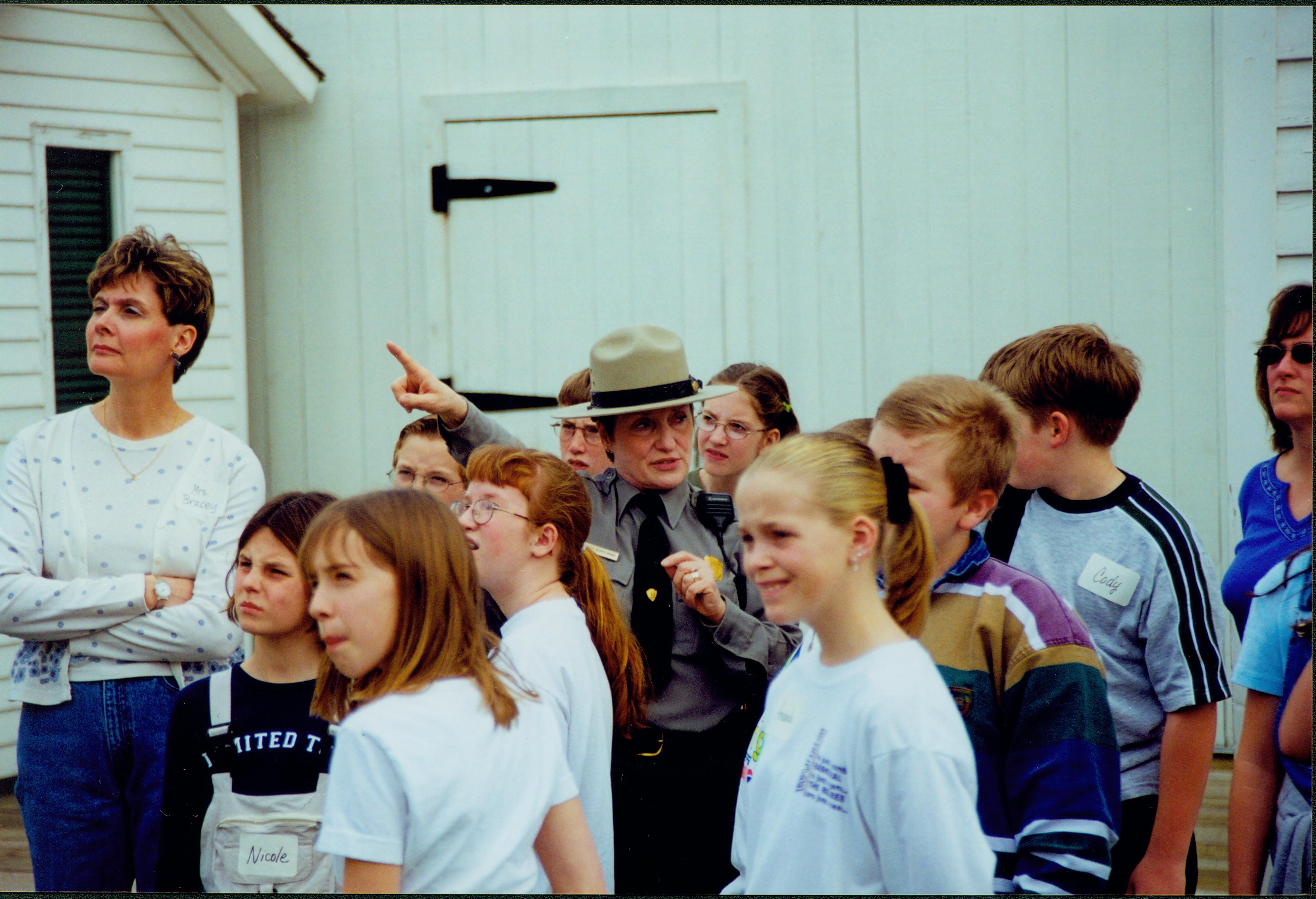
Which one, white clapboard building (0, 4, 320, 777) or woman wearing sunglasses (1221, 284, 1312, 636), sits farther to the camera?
white clapboard building (0, 4, 320, 777)

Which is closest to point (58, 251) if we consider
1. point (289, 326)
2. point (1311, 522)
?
point (289, 326)

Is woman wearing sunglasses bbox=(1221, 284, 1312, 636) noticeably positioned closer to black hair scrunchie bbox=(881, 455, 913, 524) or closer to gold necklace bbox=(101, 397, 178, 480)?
black hair scrunchie bbox=(881, 455, 913, 524)

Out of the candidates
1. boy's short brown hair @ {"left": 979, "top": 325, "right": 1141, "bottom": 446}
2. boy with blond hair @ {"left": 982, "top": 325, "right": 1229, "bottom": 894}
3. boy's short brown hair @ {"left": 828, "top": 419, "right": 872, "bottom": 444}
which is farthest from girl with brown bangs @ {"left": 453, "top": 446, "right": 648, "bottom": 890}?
boy's short brown hair @ {"left": 979, "top": 325, "right": 1141, "bottom": 446}

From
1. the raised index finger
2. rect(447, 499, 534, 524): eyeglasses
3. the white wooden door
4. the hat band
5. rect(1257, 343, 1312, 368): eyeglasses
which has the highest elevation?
the white wooden door

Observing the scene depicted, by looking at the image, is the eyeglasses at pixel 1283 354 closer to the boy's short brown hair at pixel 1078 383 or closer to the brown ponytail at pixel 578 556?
the boy's short brown hair at pixel 1078 383

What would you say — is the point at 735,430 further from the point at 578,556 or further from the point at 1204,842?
the point at 1204,842

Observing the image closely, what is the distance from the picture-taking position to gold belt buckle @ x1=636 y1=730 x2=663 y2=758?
2.30m

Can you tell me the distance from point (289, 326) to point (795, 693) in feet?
14.1

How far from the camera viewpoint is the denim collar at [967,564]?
66.9 inches

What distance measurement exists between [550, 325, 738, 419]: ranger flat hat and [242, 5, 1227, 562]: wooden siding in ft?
7.67

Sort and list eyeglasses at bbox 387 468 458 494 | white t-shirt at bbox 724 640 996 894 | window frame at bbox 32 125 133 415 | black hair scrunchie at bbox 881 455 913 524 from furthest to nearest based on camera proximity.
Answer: window frame at bbox 32 125 133 415 < eyeglasses at bbox 387 468 458 494 < black hair scrunchie at bbox 881 455 913 524 < white t-shirt at bbox 724 640 996 894

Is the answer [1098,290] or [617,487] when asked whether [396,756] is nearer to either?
[617,487]

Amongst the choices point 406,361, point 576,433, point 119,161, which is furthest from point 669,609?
point 119,161

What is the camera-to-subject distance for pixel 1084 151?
454 centimetres
